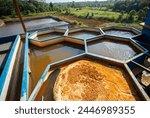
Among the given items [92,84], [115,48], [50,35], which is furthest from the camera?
[50,35]

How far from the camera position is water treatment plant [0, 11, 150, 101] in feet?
14.1

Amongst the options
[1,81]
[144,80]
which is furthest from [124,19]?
[1,81]

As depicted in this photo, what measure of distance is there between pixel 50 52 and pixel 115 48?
4552mm

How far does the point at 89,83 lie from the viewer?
4.73m

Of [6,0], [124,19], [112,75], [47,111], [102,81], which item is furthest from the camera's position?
[6,0]

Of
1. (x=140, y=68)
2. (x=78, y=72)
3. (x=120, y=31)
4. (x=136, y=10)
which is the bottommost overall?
(x=136, y=10)

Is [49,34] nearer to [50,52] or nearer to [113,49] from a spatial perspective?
[50,52]

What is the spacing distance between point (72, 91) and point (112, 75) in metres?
1.94

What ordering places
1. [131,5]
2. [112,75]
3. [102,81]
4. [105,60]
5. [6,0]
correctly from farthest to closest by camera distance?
[131,5] → [6,0] → [105,60] → [112,75] → [102,81]

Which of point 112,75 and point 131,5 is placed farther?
point 131,5

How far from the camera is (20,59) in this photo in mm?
7281

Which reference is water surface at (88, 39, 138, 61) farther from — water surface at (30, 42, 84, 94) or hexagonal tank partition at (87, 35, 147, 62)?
water surface at (30, 42, 84, 94)

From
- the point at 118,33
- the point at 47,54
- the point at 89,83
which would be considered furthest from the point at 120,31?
the point at 89,83

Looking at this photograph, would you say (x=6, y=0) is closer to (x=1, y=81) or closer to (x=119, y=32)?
(x=119, y=32)
